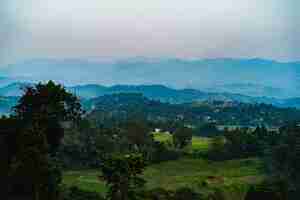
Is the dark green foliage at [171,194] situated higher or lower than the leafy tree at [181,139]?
lower

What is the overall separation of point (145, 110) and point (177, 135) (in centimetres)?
4532

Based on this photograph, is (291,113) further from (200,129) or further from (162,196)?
(162,196)

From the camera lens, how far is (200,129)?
5366 cm

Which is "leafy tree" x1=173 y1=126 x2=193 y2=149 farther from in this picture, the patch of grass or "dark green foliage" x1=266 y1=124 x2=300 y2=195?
"dark green foliage" x1=266 y1=124 x2=300 y2=195

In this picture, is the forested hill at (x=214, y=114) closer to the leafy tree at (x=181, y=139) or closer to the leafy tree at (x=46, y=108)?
the leafy tree at (x=181, y=139)

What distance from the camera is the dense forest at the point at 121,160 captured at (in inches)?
618

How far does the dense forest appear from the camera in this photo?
15695mm

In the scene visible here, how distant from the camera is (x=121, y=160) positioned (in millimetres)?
16547

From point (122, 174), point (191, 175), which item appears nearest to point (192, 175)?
point (191, 175)

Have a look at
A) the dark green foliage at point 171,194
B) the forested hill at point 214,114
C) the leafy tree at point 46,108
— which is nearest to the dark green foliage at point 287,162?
the dark green foliage at point 171,194

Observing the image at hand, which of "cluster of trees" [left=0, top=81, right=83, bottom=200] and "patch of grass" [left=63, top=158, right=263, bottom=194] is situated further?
"patch of grass" [left=63, top=158, right=263, bottom=194]

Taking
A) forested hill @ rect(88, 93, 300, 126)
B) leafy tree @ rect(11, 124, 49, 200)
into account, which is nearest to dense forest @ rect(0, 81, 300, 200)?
leafy tree @ rect(11, 124, 49, 200)

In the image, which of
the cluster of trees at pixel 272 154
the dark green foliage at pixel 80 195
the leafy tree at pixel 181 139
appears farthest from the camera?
the leafy tree at pixel 181 139

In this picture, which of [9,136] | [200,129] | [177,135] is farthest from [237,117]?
[9,136]
